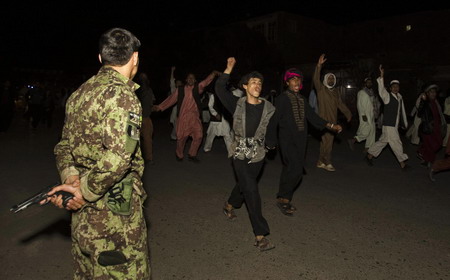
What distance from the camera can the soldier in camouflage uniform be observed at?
6.20 feet

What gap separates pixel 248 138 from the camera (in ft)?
13.9

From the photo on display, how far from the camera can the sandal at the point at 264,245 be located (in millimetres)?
4012

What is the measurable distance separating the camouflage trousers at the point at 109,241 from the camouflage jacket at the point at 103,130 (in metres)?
0.17

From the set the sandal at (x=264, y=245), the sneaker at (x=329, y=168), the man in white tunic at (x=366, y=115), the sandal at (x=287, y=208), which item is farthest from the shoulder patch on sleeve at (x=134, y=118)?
the man in white tunic at (x=366, y=115)

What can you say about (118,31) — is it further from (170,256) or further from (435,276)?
(435,276)

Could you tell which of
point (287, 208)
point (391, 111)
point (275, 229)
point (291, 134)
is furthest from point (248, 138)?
point (391, 111)

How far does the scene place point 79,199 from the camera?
6.49 ft

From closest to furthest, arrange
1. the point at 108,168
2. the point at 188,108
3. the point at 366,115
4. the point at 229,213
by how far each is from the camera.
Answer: the point at 108,168 → the point at 229,213 → the point at 188,108 → the point at 366,115

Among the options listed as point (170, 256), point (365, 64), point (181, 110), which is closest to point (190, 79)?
point (181, 110)

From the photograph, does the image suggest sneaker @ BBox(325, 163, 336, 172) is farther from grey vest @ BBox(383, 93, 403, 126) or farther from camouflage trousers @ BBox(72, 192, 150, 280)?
camouflage trousers @ BBox(72, 192, 150, 280)

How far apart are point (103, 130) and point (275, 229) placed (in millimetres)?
3228

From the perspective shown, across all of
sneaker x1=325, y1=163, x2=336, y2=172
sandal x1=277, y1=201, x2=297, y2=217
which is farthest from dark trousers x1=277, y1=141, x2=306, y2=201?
sneaker x1=325, y1=163, x2=336, y2=172

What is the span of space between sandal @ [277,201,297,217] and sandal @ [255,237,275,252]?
1083 mm

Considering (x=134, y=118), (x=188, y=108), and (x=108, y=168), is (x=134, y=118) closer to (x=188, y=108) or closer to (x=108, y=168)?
(x=108, y=168)
